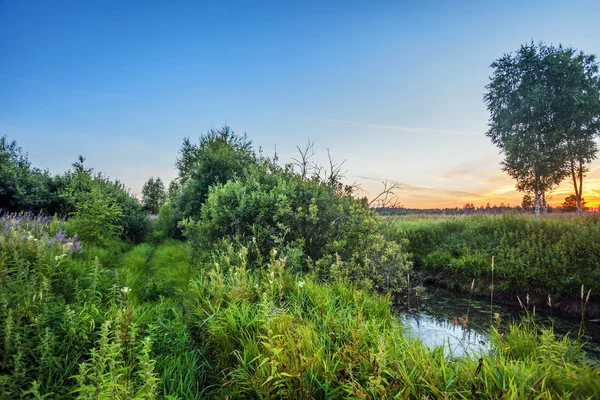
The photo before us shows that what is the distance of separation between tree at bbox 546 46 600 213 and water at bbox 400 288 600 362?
21.3m

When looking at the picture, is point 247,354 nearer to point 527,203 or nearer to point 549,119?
point 549,119

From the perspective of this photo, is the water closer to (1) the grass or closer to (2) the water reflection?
(2) the water reflection

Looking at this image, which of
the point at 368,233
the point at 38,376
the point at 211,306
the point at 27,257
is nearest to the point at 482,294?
the point at 368,233

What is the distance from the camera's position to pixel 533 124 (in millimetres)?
24094

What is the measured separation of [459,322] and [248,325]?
5.79 meters

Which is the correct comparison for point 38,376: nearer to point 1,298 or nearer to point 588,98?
point 1,298

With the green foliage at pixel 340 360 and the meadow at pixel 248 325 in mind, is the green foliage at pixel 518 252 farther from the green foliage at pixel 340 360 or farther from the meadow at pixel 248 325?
the green foliage at pixel 340 360

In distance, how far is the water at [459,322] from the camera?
230 inches

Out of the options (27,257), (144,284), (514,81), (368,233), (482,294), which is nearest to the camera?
(27,257)

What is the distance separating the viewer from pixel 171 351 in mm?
3736

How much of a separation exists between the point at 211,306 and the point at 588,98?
30267 mm

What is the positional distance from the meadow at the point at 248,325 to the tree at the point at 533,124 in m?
19.0

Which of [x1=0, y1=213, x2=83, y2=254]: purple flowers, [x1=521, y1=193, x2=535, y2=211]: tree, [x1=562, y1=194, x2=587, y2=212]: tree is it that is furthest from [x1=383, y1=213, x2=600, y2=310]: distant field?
[x1=562, y1=194, x2=587, y2=212]: tree

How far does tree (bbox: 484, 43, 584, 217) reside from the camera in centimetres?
2372
